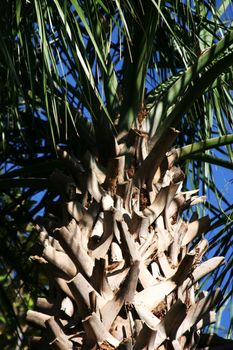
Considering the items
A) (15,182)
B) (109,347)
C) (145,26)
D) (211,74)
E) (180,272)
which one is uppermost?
(145,26)

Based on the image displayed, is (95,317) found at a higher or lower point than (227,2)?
lower

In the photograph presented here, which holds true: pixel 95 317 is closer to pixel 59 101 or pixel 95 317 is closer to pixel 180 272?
pixel 180 272

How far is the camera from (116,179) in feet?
10.9

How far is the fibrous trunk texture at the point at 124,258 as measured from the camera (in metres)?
2.88

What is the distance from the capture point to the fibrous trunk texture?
9.43 feet

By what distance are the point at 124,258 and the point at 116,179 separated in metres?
0.41

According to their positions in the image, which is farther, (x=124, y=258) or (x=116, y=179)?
(x=116, y=179)

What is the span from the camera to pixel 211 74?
10.9ft

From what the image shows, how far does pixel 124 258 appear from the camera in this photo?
3.05 meters

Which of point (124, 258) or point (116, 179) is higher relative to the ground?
point (116, 179)

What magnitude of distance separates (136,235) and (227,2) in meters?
1.59

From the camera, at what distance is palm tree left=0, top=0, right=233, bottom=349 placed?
2.87 meters

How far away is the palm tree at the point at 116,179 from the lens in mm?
2869

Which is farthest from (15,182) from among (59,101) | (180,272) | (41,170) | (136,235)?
(180,272)
